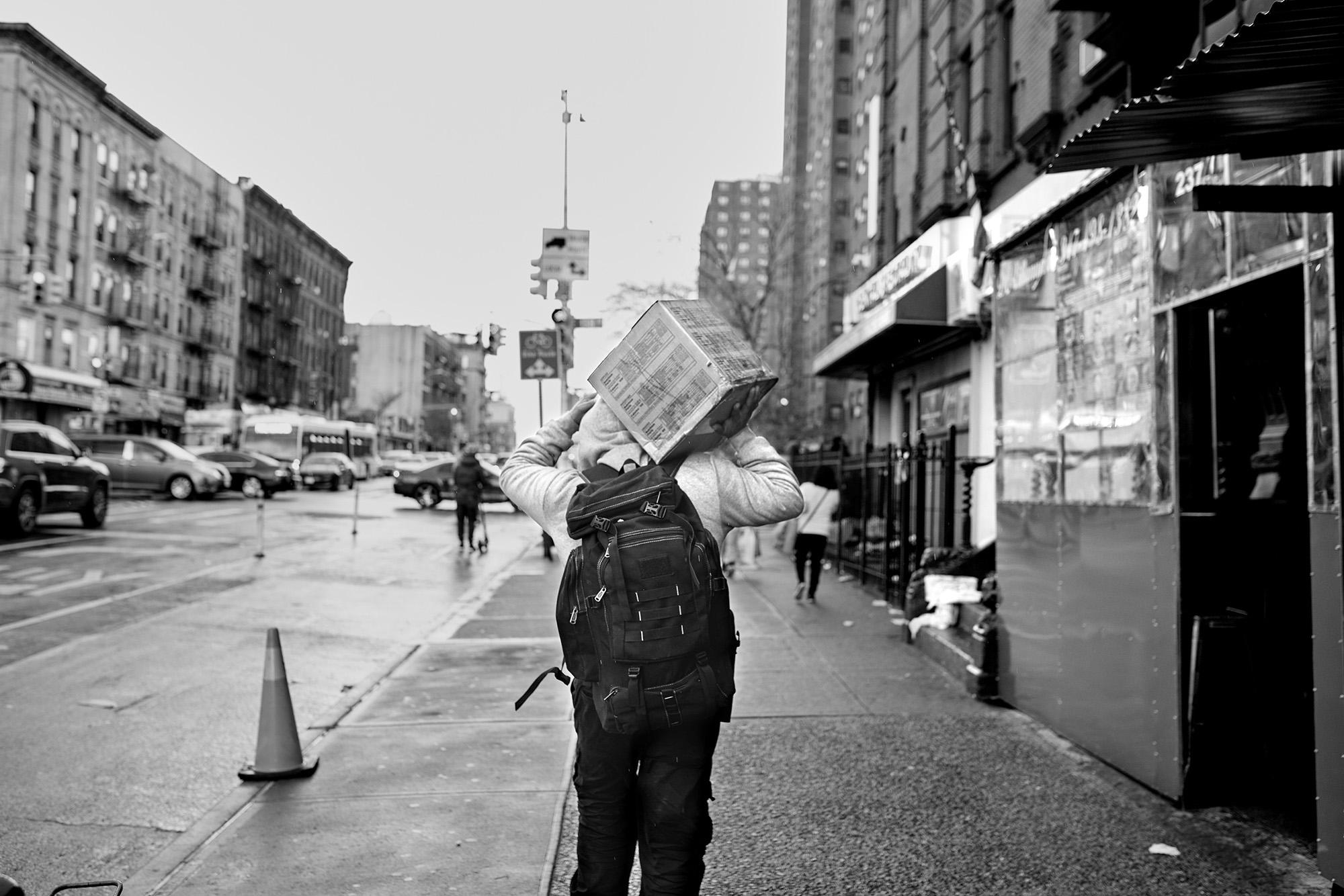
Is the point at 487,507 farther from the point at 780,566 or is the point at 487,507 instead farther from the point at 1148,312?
the point at 1148,312

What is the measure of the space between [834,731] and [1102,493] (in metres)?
1.99

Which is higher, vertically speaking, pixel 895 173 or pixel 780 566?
pixel 895 173

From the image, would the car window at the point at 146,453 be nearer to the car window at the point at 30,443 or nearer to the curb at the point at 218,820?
the car window at the point at 30,443

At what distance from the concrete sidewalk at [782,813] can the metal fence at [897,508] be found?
3.87 m

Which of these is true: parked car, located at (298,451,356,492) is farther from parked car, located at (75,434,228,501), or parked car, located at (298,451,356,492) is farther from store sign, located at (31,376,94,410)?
parked car, located at (75,434,228,501)

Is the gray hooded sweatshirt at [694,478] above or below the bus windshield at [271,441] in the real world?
below

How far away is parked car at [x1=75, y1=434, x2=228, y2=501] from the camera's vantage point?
103 ft

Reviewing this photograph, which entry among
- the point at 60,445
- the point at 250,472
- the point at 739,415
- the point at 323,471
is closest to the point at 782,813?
the point at 739,415

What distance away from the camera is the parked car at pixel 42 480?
17.9 meters

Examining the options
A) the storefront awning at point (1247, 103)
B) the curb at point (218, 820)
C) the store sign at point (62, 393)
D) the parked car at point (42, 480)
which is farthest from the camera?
the store sign at point (62, 393)

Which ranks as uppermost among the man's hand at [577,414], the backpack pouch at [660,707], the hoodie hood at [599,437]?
the man's hand at [577,414]

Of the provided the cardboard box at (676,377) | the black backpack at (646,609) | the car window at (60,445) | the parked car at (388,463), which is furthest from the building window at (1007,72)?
the parked car at (388,463)

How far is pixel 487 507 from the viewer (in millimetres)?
35000

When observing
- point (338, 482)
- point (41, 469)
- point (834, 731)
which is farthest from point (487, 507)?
point (834, 731)
